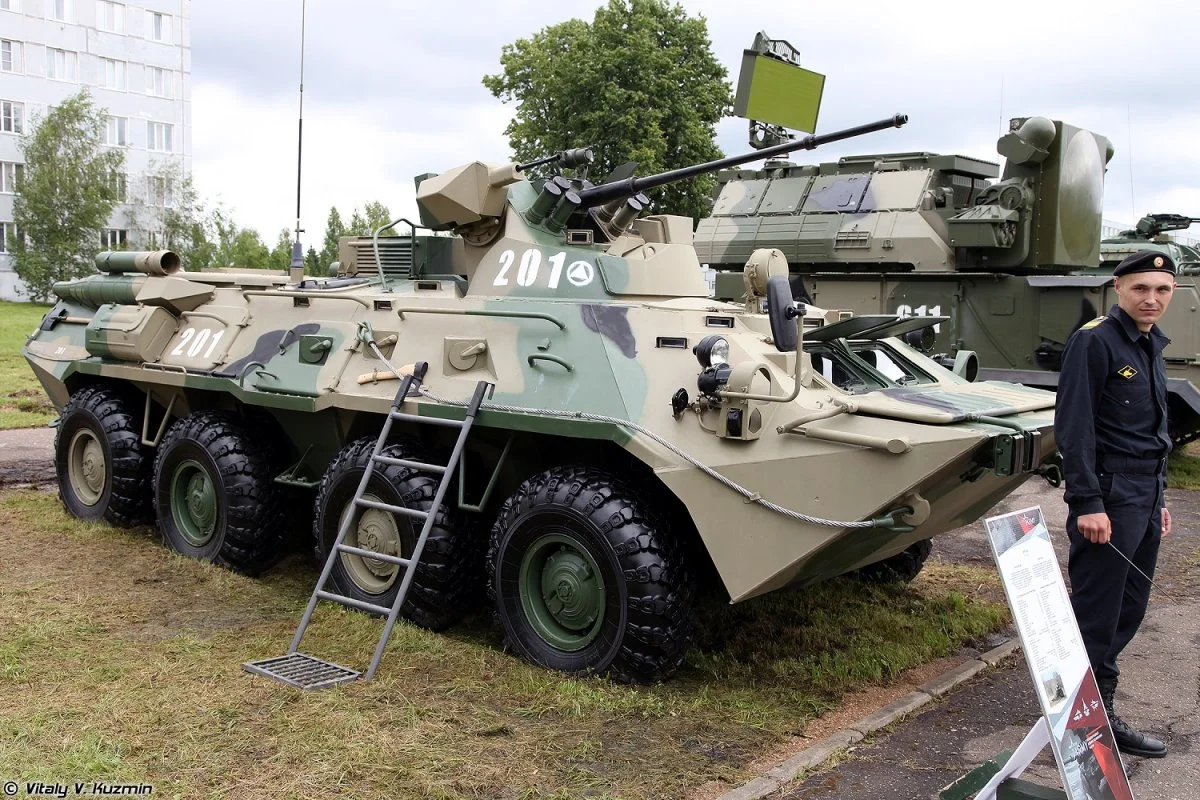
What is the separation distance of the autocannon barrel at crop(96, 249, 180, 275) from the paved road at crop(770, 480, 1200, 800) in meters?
6.06

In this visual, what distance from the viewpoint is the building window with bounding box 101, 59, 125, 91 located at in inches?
1697

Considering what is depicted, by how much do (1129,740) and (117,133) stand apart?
4530 centimetres

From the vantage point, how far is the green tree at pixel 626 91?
91.5 ft

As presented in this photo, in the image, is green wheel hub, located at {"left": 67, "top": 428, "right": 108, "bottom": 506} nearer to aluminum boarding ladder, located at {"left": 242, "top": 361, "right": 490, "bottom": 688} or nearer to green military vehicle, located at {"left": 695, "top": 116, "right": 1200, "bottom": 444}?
aluminum boarding ladder, located at {"left": 242, "top": 361, "right": 490, "bottom": 688}

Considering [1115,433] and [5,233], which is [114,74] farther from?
[1115,433]

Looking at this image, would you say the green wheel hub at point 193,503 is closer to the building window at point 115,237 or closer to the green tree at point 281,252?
the green tree at point 281,252

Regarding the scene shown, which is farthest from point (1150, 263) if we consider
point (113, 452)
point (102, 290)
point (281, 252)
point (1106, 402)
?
point (281, 252)

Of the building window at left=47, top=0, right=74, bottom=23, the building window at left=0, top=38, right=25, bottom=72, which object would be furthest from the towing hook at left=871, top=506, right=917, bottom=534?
the building window at left=47, top=0, right=74, bottom=23

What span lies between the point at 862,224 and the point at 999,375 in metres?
2.27

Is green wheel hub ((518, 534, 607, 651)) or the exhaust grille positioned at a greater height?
the exhaust grille

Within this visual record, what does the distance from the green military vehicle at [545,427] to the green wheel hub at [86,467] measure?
0.12m

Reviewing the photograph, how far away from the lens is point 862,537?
5160mm

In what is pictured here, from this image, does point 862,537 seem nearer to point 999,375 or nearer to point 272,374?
point 272,374

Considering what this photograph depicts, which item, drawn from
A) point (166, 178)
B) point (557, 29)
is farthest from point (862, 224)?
point (166, 178)
